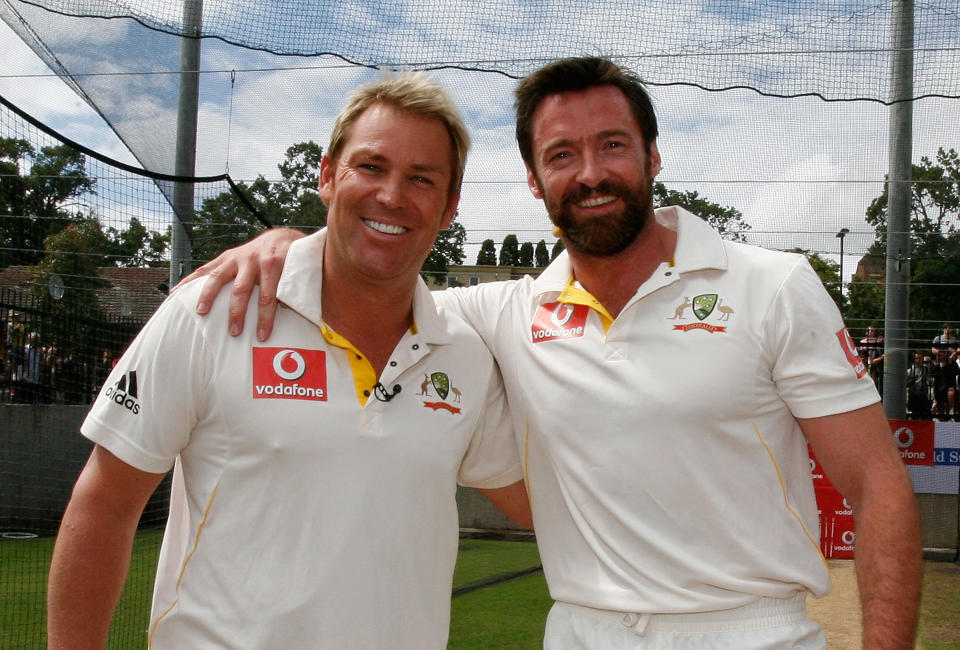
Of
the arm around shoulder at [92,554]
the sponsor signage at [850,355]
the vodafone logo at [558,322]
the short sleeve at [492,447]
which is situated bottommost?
the arm around shoulder at [92,554]

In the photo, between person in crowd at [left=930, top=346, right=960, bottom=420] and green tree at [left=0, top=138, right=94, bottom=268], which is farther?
person in crowd at [left=930, top=346, right=960, bottom=420]

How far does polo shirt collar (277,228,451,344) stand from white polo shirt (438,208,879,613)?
1.12 ft

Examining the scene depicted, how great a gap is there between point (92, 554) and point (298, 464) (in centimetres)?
46

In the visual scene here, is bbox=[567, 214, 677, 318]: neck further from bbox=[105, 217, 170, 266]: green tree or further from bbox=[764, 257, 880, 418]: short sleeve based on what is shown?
bbox=[105, 217, 170, 266]: green tree

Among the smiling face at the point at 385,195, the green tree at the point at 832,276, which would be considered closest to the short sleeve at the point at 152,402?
the smiling face at the point at 385,195

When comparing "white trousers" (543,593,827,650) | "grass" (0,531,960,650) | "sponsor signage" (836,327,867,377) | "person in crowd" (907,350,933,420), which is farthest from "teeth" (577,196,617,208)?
"person in crowd" (907,350,933,420)

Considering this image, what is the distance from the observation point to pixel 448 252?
720 centimetres

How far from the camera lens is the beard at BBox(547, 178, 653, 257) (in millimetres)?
2268

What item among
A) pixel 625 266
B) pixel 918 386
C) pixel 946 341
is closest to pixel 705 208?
pixel 946 341

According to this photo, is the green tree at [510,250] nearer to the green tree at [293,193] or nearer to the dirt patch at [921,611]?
the green tree at [293,193]

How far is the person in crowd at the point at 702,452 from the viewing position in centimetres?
198

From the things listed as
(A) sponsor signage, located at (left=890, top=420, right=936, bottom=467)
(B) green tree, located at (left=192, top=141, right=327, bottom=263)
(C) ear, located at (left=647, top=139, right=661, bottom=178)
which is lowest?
(A) sponsor signage, located at (left=890, top=420, right=936, bottom=467)

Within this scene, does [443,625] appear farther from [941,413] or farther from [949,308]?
[941,413]

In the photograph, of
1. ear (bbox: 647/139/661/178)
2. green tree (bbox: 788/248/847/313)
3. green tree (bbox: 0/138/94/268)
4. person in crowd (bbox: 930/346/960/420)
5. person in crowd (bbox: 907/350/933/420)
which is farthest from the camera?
person in crowd (bbox: 907/350/933/420)
